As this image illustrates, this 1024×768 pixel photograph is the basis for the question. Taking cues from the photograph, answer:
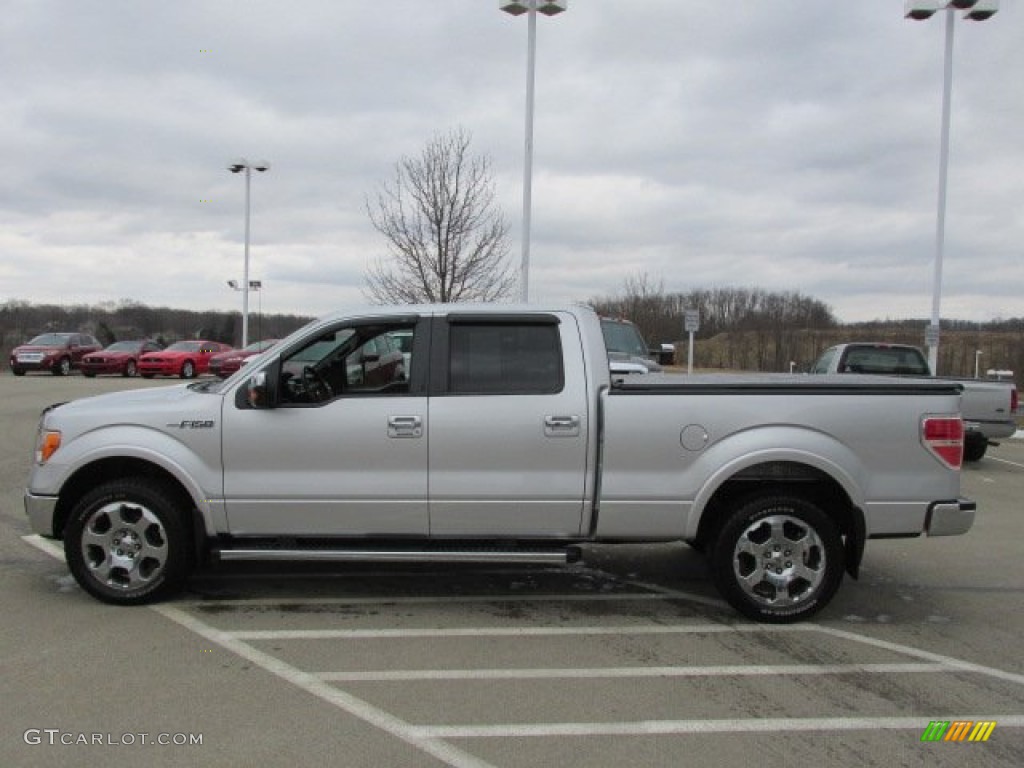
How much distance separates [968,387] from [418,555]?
31.3 ft

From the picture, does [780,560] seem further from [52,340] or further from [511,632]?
[52,340]

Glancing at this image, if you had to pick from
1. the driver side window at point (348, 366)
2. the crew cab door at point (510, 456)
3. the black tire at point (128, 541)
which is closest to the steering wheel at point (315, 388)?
the driver side window at point (348, 366)

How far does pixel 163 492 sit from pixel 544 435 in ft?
7.86

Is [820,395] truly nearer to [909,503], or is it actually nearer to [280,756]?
[909,503]

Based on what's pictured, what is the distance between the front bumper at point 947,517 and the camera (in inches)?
186

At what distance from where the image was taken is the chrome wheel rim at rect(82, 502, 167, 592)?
4859 mm

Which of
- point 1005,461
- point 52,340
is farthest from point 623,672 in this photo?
point 52,340

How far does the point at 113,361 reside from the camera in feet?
98.0

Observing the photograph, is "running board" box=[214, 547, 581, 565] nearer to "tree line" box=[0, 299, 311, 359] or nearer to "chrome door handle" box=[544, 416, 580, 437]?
"chrome door handle" box=[544, 416, 580, 437]

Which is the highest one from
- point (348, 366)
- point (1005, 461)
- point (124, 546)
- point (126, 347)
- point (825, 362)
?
point (126, 347)

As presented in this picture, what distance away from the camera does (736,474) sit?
4738mm

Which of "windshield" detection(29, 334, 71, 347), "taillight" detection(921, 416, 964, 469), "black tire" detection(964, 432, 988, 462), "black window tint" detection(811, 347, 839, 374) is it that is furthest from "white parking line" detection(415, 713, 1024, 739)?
"windshield" detection(29, 334, 71, 347)

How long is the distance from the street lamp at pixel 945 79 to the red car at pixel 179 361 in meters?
25.2

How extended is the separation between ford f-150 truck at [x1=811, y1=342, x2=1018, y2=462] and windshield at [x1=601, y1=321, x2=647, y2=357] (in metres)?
3.28
